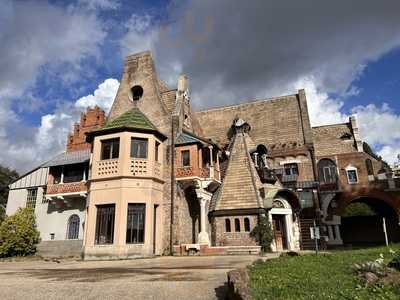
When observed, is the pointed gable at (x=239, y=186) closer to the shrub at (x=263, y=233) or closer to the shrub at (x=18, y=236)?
the shrub at (x=263, y=233)

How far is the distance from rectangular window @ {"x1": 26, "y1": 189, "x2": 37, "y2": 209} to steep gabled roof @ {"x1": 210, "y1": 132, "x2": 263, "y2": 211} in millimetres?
16156

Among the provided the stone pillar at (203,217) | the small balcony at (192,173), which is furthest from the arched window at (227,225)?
the small balcony at (192,173)

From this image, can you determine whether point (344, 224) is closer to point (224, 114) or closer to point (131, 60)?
point (224, 114)

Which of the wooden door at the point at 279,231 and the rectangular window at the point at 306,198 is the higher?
the rectangular window at the point at 306,198

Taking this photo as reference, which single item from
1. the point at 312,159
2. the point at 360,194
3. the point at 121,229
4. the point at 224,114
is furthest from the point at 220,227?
the point at 360,194

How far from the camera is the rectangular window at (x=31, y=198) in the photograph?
27.4 metres

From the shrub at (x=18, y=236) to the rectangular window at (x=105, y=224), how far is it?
922 centimetres

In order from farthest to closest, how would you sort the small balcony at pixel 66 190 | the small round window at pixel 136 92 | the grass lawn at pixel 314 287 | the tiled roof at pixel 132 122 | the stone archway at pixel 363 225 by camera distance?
the stone archway at pixel 363 225 → the small round window at pixel 136 92 → the small balcony at pixel 66 190 → the tiled roof at pixel 132 122 → the grass lawn at pixel 314 287

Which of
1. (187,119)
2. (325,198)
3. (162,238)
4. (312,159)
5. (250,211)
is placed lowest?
(162,238)

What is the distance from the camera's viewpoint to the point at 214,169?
929 inches

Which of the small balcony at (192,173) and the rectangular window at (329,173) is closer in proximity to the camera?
the small balcony at (192,173)

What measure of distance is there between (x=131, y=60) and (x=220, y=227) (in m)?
15.9

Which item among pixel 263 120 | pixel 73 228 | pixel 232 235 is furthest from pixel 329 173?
pixel 73 228

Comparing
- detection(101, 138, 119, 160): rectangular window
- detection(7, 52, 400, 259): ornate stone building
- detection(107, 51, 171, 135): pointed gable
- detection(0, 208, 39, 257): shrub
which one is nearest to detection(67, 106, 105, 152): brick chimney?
detection(7, 52, 400, 259): ornate stone building
